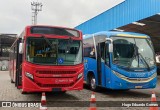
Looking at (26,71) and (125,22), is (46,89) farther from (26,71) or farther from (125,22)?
(125,22)

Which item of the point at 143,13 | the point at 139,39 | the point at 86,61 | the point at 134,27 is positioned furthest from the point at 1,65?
the point at 139,39

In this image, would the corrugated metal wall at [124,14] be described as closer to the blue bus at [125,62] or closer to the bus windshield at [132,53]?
the bus windshield at [132,53]

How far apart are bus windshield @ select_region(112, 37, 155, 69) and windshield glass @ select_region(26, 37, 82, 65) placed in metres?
1.94

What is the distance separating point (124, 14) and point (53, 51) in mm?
14368

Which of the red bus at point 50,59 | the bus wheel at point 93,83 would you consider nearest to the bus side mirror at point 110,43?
the red bus at point 50,59

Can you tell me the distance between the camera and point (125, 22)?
995 inches

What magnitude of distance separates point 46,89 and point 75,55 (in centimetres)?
176

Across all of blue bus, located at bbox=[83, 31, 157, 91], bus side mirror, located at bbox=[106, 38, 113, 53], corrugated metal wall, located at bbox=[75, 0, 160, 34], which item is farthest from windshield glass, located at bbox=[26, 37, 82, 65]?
corrugated metal wall, located at bbox=[75, 0, 160, 34]

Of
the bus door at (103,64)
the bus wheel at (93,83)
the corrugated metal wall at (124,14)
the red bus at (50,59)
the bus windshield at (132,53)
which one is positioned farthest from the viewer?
the corrugated metal wall at (124,14)

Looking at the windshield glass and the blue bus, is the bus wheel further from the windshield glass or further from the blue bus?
the windshield glass

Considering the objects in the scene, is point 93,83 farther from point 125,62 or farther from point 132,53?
point 132,53

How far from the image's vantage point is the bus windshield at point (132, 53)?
43.8ft

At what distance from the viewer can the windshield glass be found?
11.6 meters

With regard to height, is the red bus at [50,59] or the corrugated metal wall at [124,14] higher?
the corrugated metal wall at [124,14]
